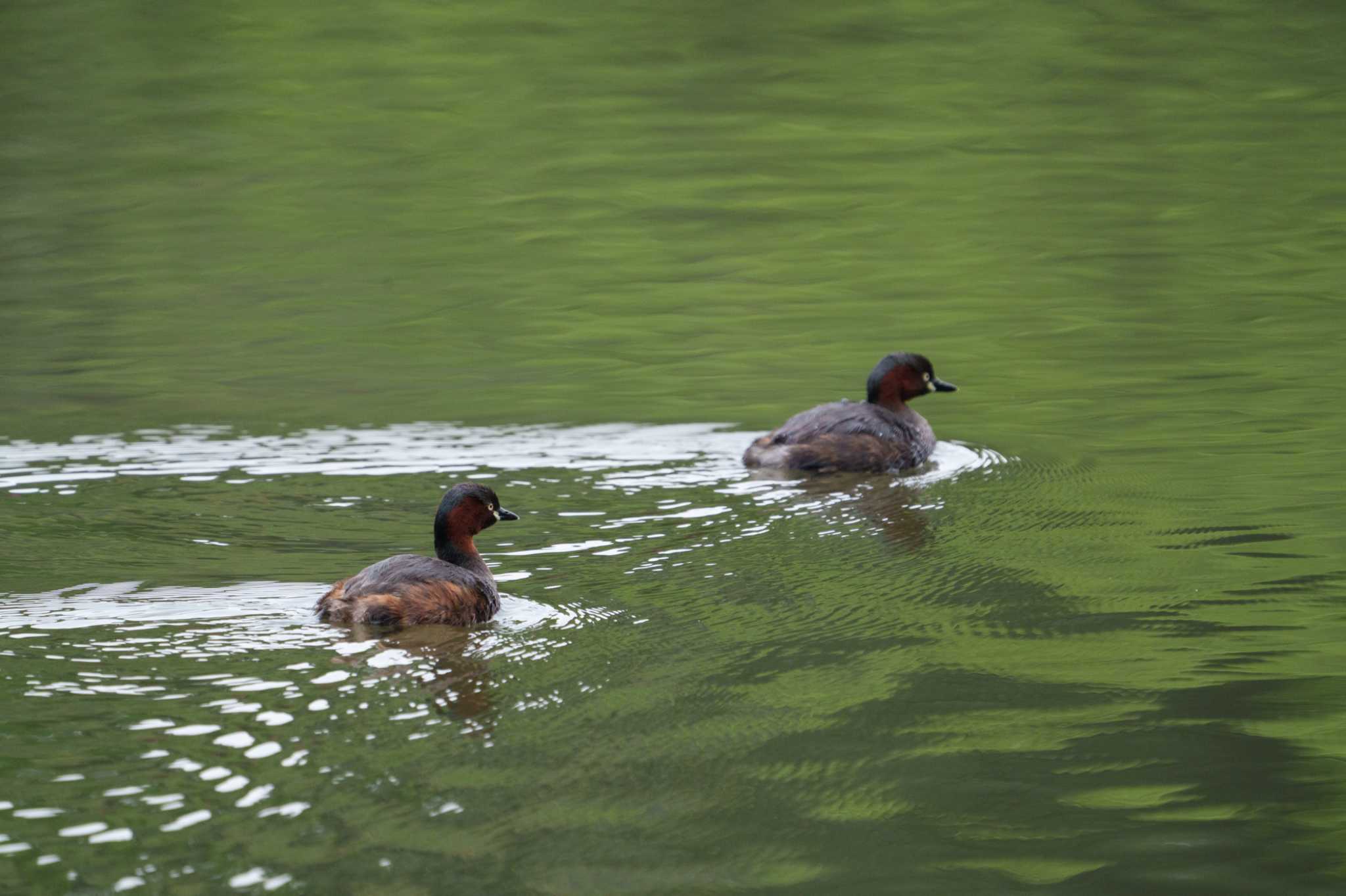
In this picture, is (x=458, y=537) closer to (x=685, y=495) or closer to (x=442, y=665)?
(x=442, y=665)

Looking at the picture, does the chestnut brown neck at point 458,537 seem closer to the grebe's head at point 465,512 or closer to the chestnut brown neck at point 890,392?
the grebe's head at point 465,512

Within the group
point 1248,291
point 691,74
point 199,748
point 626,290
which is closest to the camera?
point 199,748

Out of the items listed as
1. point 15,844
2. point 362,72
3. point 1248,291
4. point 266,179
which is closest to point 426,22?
point 362,72

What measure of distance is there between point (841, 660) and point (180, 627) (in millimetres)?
2889

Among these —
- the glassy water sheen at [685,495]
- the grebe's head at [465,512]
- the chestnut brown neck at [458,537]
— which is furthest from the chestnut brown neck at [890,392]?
the chestnut brown neck at [458,537]

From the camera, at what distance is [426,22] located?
37219 mm

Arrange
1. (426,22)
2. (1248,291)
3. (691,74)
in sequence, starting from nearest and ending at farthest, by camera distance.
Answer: (1248,291), (691,74), (426,22)

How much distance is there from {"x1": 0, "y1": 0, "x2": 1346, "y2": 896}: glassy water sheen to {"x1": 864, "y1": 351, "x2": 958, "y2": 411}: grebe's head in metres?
0.61

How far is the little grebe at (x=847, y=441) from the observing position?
40.1 feet

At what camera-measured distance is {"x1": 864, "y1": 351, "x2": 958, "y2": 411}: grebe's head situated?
13.4 m

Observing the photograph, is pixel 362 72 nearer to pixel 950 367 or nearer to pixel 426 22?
pixel 426 22

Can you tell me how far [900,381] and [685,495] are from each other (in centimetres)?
279

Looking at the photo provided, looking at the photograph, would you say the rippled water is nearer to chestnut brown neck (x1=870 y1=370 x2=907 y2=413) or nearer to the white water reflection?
the white water reflection

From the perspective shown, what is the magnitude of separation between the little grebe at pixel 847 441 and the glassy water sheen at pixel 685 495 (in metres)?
0.23
